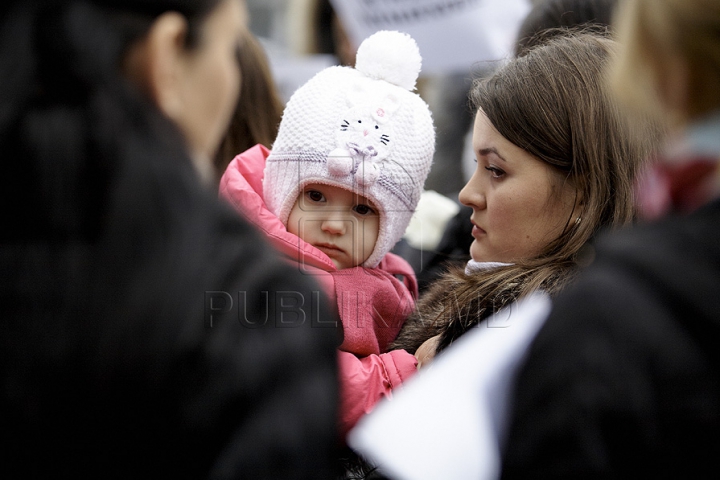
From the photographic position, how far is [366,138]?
6.62ft

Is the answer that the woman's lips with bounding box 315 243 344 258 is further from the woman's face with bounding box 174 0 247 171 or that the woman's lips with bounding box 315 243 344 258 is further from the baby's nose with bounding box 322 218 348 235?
the woman's face with bounding box 174 0 247 171

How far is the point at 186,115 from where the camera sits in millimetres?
1100

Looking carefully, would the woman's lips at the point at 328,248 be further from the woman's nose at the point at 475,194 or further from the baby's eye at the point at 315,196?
the woman's nose at the point at 475,194

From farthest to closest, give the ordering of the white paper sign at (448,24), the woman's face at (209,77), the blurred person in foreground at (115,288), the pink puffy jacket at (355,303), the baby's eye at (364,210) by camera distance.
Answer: the white paper sign at (448,24) < the baby's eye at (364,210) < the pink puffy jacket at (355,303) < the woman's face at (209,77) < the blurred person in foreground at (115,288)

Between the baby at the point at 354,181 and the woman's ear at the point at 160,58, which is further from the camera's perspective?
the baby at the point at 354,181

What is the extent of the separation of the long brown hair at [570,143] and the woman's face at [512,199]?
0.09 ft

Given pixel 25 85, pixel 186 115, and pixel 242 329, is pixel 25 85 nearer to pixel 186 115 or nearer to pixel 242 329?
pixel 186 115

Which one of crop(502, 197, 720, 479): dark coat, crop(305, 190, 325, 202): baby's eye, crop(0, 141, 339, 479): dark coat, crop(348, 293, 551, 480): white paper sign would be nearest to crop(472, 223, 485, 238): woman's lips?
crop(305, 190, 325, 202): baby's eye

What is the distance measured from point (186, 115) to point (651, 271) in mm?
716

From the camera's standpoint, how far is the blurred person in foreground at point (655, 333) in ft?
3.00

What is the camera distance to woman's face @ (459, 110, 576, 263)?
→ 1.90 meters

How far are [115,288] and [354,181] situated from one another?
117cm

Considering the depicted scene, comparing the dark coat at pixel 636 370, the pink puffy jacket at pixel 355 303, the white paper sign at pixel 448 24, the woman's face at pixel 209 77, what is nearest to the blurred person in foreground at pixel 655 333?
the dark coat at pixel 636 370

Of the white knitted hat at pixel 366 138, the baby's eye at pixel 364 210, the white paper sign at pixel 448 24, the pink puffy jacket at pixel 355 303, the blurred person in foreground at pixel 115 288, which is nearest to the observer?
the blurred person in foreground at pixel 115 288
